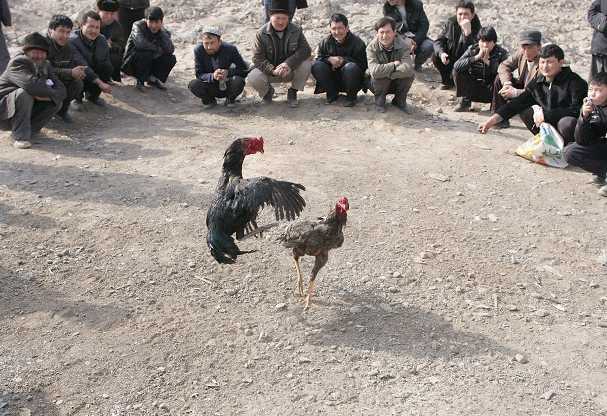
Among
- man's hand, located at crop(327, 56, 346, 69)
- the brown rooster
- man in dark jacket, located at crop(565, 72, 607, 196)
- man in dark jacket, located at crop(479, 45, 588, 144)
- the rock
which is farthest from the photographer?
man's hand, located at crop(327, 56, 346, 69)

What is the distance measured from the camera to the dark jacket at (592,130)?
654 centimetres

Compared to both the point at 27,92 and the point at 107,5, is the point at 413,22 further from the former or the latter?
the point at 27,92

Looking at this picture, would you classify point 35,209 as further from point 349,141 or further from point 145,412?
point 349,141

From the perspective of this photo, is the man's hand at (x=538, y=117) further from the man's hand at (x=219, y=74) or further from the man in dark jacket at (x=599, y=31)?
the man's hand at (x=219, y=74)

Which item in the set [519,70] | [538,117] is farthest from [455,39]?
[538,117]

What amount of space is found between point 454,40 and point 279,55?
2.57 metres

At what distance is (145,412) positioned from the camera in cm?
389

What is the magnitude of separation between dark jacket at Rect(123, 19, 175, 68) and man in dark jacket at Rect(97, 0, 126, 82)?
176mm

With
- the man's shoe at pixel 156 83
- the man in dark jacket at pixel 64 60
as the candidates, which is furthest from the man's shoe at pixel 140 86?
the man in dark jacket at pixel 64 60

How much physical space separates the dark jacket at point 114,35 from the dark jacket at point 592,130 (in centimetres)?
640

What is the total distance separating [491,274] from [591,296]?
736mm

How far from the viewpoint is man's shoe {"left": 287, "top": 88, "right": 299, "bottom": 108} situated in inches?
363

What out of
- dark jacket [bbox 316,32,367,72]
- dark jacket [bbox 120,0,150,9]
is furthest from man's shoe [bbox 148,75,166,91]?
dark jacket [bbox 316,32,367,72]

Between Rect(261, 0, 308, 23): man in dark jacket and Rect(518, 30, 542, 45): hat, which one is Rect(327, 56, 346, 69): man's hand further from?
Rect(518, 30, 542, 45): hat
